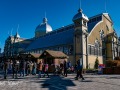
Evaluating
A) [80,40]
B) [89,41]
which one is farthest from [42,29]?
[80,40]

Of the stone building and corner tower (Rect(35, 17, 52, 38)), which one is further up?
corner tower (Rect(35, 17, 52, 38))

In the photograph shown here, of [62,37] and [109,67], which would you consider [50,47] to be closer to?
[62,37]

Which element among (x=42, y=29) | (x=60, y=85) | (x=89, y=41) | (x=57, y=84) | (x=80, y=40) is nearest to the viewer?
(x=60, y=85)

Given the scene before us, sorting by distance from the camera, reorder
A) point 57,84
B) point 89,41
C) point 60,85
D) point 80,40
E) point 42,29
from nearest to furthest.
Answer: point 60,85 → point 57,84 → point 80,40 → point 89,41 → point 42,29

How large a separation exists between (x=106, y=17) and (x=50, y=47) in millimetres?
18529

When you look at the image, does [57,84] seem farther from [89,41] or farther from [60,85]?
[89,41]

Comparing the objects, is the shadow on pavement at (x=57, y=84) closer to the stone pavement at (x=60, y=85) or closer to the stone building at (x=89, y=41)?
the stone pavement at (x=60, y=85)

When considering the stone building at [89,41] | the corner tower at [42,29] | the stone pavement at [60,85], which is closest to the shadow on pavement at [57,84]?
the stone pavement at [60,85]

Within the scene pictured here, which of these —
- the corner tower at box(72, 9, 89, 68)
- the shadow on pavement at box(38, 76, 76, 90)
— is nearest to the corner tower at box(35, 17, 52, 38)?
the corner tower at box(72, 9, 89, 68)

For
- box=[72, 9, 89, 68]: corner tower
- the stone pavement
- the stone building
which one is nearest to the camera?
the stone pavement

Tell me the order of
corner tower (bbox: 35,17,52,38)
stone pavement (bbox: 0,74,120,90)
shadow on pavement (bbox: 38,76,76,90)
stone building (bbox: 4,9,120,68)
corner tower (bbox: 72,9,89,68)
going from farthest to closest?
1. corner tower (bbox: 35,17,52,38)
2. stone building (bbox: 4,9,120,68)
3. corner tower (bbox: 72,9,89,68)
4. shadow on pavement (bbox: 38,76,76,90)
5. stone pavement (bbox: 0,74,120,90)

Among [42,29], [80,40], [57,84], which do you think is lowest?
[57,84]

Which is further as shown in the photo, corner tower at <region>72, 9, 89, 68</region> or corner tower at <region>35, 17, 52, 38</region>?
corner tower at <region>35, 17, 52, 38</region>

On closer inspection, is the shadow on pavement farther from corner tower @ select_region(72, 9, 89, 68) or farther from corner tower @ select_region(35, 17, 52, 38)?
corner tower @ select_region(35, 17, 52, 38)
